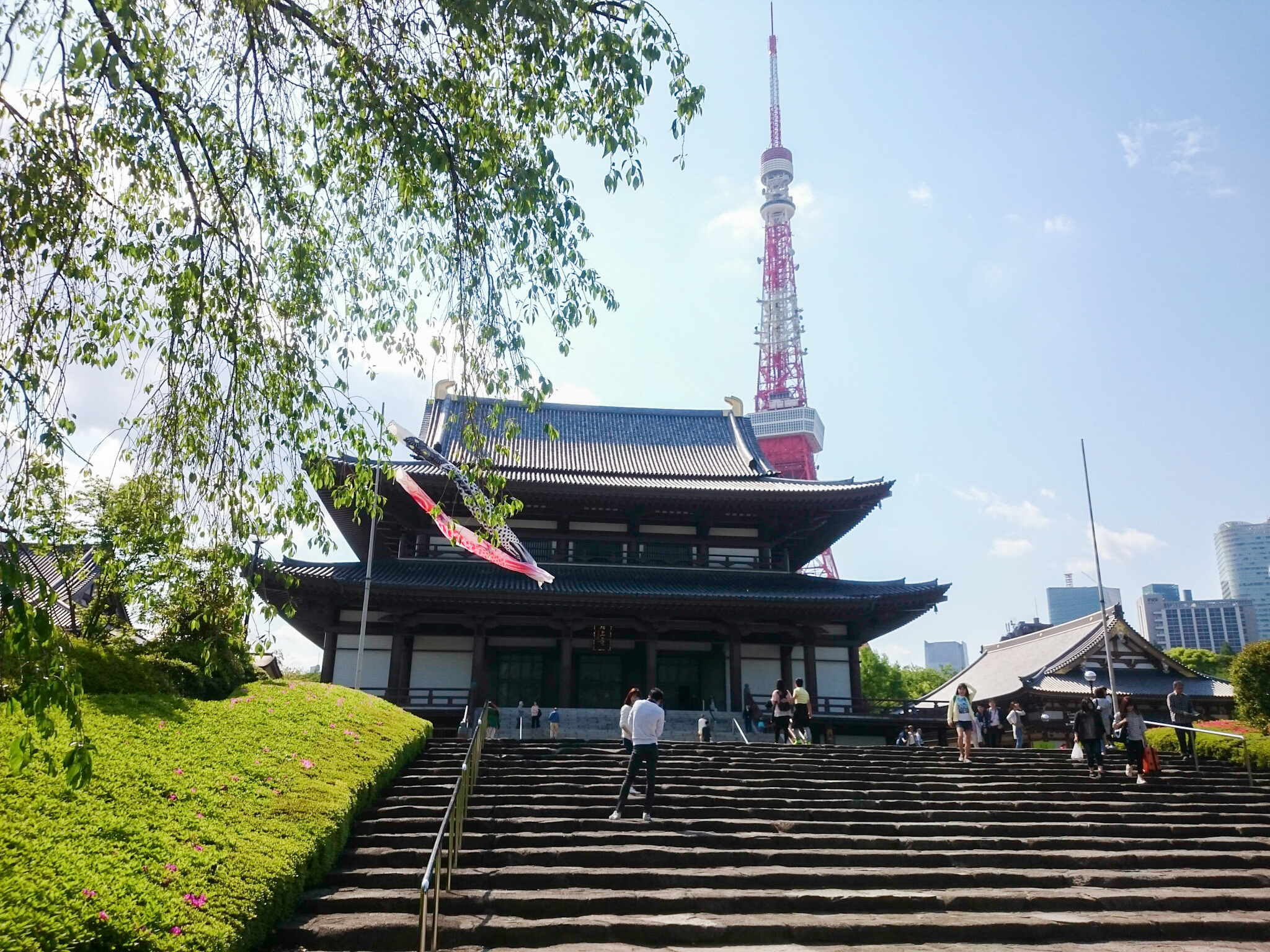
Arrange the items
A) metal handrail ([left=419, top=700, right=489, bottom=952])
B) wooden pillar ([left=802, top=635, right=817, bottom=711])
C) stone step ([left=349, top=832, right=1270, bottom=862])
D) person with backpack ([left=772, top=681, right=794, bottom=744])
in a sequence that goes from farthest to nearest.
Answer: wooden pillar ([left=802, top=635, right=817, bottom=711]) < person with backpack ([left=772, top=681, right=794, bottom=744]) < stone step ([left=349, top=832, right=1270, bottom=862]) < metal handrail ([left=419, top=700, right=489, bottom=952])

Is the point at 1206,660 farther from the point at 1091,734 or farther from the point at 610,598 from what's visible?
the point at 610,598

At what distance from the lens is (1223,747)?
17156 mm

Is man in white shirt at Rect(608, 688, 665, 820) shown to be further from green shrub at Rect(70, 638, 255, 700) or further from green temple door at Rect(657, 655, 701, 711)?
green temple door at Rect(657, 655, 701, 711)

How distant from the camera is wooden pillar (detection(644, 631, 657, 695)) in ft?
75.3

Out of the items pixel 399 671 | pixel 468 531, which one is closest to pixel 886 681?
pixel 399 671

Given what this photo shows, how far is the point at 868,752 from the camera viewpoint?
16.4 metres

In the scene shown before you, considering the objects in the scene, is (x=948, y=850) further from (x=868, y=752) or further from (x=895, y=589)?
(x=895, y=589)

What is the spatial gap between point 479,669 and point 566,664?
227 centimetres

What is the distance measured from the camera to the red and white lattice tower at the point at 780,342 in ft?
221

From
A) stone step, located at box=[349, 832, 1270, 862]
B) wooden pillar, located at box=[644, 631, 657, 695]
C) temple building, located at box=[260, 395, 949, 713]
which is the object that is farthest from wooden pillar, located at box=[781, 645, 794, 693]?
stone step, located at box=[349, 832, 1270, 862]

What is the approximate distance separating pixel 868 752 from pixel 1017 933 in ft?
27.2

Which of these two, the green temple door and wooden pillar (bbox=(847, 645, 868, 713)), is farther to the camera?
the green temple door

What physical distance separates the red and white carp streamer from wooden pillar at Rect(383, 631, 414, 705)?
12.9ft

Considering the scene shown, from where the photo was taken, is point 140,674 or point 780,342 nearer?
point 140,674
